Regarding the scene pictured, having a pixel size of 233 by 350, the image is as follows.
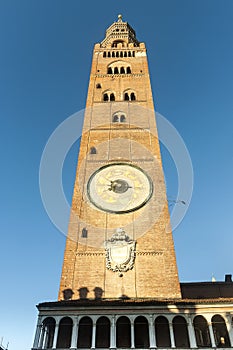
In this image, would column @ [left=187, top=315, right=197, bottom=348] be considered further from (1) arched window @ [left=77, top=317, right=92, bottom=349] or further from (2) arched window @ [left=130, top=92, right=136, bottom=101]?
(2) arched window @ [left=130, top=92, right=136, bottom=101]

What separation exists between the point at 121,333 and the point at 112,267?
3.04 metres

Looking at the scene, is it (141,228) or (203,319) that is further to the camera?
(141,228)

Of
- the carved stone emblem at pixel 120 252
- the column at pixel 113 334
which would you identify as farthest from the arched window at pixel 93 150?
the column at pixel 113 334

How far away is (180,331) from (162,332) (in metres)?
0.73

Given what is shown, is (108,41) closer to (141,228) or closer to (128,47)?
(128,47)

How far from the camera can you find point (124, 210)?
17.7 metres

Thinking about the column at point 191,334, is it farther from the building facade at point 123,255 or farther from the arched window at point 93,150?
the arched window at point 93,150

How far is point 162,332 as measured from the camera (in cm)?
1305

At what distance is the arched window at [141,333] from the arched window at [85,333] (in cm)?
185

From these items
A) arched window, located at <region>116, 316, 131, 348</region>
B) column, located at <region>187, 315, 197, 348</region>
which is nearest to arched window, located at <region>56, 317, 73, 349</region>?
arched window, located at <region>116, 316, 131, 348</region>

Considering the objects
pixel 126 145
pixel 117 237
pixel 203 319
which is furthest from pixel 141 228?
pixel 126 145

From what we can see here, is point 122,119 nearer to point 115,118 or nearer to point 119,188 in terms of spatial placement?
point 115,118

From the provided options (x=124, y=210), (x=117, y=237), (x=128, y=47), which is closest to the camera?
(x=117, y=237)

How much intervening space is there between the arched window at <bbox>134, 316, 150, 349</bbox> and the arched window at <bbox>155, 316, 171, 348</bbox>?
17.7 inches
